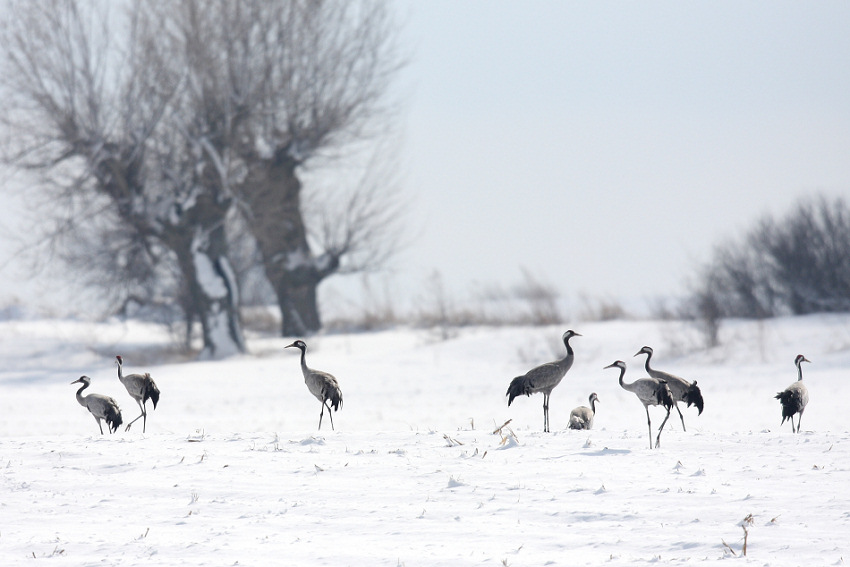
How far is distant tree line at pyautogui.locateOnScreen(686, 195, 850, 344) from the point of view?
2923 cm

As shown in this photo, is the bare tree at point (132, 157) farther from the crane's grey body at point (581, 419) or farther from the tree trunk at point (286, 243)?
the crane's grey body at point (581, 419)

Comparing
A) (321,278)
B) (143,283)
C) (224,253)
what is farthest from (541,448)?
(321,278)

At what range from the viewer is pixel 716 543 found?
5.89 meters

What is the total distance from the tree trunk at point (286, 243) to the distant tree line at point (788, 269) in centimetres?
1361

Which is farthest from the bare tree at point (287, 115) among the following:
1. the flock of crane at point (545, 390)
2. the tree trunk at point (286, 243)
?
the flock of crane at point (545, 390)

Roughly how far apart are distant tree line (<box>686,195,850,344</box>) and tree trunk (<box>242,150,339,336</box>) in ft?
44.7

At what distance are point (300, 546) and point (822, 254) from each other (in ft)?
89.9

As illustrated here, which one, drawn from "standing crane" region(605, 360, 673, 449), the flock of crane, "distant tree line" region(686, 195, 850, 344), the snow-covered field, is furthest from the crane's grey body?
"distant tree line" region(686, 195, 850, 344)

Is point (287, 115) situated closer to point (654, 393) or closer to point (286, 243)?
point (286, 243)

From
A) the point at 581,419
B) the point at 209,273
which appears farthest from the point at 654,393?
the point at 209,273

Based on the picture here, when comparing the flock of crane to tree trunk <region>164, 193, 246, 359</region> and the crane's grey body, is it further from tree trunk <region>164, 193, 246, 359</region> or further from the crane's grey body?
tree trunk <region>164, 193, 246, 359</region>

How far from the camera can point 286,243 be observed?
33719 mm

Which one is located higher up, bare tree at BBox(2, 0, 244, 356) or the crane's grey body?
bare tree at BBox(2, 0, 244, 356)

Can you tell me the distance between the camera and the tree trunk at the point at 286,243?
98.5 ft
